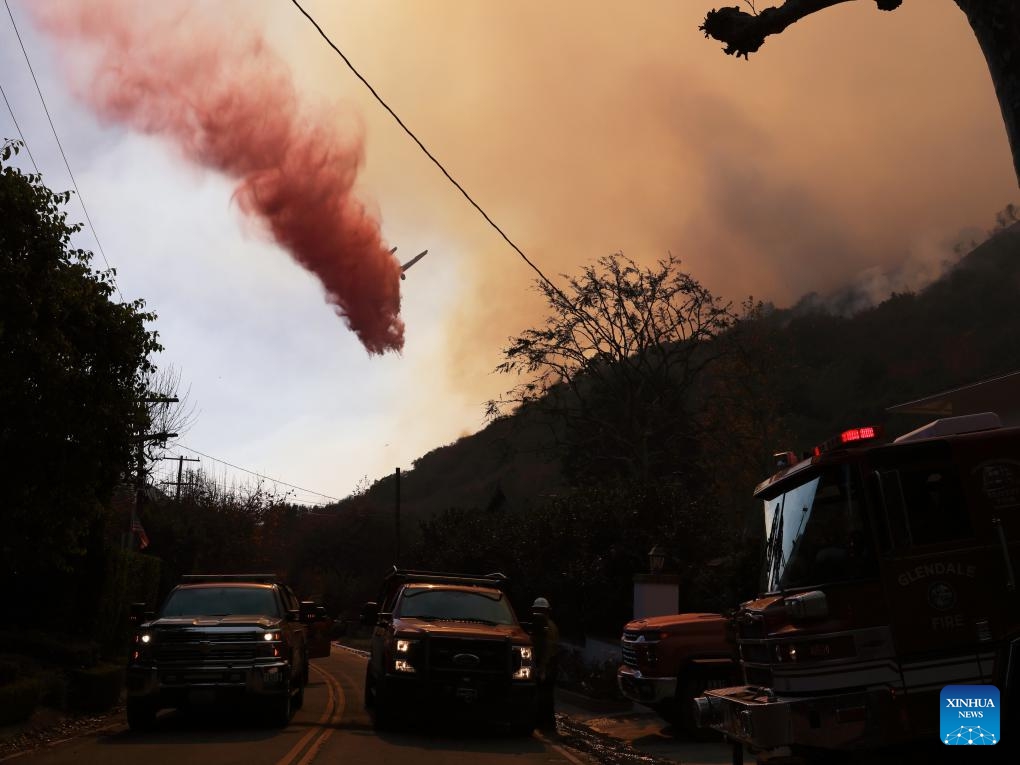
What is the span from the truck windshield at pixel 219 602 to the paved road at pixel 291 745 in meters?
1.53

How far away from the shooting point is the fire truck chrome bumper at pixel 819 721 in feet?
24.3

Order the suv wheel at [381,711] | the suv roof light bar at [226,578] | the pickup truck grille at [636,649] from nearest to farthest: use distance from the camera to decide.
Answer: the suv wheel at [381,711], the pickup truck grille at [636,649], the suv roof light bar at [226,578]

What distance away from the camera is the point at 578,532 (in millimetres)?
29219

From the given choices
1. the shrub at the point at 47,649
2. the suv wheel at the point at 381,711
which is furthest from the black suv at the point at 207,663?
the shrub at the point at 47,649

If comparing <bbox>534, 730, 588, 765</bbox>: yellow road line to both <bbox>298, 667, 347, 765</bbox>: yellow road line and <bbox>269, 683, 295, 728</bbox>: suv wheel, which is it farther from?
<bbox>269, 683, 295, 728</bbox>: suv wheel

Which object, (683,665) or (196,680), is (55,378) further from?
(683,665)

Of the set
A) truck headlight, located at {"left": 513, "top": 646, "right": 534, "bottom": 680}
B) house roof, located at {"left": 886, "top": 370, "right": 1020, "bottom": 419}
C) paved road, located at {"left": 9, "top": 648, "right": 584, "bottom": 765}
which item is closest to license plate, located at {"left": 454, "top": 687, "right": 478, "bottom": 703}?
paved road, located at {"left": 9, "top": 648, "right": 584, "bottom": 765}

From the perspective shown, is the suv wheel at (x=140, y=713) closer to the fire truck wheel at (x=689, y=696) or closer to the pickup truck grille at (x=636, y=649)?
the pickup truck grille at (x=636, y=649)

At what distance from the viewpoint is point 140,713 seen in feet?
45.2

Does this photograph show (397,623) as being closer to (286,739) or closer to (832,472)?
(286,739)

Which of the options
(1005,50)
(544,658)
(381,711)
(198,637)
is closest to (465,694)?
(381,711)

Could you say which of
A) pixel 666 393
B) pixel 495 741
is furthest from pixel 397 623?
pixel 666 393

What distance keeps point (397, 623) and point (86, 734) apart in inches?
170

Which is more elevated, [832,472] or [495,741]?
[832,472]
